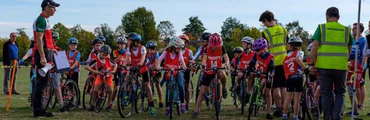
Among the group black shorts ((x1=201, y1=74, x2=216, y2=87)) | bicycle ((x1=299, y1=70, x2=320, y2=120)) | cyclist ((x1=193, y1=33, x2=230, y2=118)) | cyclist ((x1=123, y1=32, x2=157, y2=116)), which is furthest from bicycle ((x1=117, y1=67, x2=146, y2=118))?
bicycle ((x1=299, y1=70, x2=320, y2=120))

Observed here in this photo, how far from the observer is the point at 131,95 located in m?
9.92

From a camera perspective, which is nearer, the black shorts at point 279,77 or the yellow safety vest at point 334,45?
the yellow safety vest at point 334,45

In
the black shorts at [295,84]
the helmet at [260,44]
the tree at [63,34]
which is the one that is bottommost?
the black shorts at [295,84]

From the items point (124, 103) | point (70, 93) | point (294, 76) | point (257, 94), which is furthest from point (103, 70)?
point (294, 76)

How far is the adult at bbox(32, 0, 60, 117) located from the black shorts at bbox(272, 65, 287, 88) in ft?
Result: 14.2

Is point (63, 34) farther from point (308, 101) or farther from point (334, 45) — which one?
point (334, 45)

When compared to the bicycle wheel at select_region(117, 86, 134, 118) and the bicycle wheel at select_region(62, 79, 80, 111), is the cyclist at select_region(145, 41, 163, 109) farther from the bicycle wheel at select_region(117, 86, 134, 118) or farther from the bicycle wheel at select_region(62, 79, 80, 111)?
the bicycle wheel at select_region(62, 79, 80, 111)

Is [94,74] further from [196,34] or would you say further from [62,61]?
[196,34]

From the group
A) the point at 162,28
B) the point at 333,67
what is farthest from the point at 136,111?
the point at 162,28

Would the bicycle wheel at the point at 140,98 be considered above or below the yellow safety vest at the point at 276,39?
below

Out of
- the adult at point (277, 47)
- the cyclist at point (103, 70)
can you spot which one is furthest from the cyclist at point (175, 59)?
the adult at point (277, 47)

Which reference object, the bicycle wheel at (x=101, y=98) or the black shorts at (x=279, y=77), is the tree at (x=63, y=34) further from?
the black shorts at (x=279, y=77)

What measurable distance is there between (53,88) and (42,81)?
0.92 meters

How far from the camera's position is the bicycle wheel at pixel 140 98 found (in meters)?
10.2
